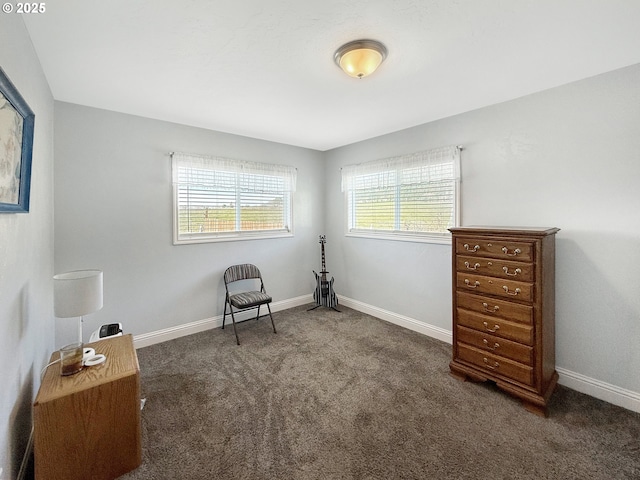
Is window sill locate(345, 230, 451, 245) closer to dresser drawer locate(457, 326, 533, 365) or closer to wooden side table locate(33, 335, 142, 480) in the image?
dresser drawer locate(457, 326, 533, 365)

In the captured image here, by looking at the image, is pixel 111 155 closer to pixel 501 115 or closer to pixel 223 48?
pixel 223 48

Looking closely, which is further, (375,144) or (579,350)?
(375,144)

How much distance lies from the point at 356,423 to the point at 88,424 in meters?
1.57

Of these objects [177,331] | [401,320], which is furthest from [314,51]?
[177,331]

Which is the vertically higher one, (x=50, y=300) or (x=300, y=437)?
(x=50, y=300)

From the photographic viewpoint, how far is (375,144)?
386cm

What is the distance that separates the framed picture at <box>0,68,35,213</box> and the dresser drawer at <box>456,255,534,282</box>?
286 centimetres

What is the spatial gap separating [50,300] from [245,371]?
70.1 inches

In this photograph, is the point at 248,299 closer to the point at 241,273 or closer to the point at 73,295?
the point at 241,273

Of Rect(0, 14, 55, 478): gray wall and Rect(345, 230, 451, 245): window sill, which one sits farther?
Rect(345, 230, 451, 245): window sill

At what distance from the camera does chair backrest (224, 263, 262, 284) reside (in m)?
3.59

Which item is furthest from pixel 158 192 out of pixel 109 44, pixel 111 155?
pixel 109 44

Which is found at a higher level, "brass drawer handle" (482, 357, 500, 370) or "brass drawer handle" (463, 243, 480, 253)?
"brass drawer handle" (463, 243, 480, 253)

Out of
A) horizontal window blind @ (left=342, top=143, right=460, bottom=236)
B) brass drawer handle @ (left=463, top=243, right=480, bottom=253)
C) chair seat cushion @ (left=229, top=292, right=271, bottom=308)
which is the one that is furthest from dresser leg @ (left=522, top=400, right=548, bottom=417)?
chair seat cushion @ (left=229, top=292, right=271, bottom=308)
